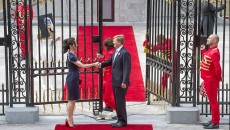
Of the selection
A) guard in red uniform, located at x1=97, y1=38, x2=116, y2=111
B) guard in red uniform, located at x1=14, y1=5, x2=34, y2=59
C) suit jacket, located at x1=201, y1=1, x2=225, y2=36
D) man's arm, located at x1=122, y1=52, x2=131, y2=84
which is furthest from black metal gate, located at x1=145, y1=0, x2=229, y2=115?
guard in red uniform, located at x1=14, y1=5, x2=34, y2=59

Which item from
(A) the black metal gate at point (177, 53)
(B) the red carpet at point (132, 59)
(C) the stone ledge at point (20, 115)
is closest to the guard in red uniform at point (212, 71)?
(A) the black metal gate at point (177, 53)

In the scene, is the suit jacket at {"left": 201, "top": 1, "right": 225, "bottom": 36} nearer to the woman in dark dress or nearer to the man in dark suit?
the man in dark suit

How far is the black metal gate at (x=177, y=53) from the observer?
1109 cm

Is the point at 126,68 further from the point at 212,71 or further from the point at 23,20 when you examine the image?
the point at 23,20

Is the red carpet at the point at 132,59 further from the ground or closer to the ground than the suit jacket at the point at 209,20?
closer to the ground

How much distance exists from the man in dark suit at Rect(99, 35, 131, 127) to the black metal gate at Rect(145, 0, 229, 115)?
1148mm

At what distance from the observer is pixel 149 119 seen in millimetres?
11562

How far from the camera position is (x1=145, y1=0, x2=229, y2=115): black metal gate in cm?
1109

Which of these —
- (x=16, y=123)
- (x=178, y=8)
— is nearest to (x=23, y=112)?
(x=16, y=123)

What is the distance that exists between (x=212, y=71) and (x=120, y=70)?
5.47ft

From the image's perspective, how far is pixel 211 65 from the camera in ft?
34.5

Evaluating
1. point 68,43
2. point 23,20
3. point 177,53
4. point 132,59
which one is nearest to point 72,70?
point 68,43

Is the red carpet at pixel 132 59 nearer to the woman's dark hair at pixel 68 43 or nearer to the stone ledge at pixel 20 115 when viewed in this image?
the woman's dark hair at pixel 68 43

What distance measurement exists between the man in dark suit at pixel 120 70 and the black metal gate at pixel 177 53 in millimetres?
1148
